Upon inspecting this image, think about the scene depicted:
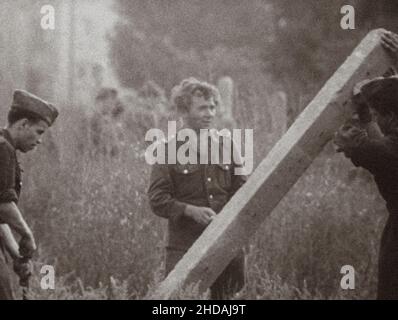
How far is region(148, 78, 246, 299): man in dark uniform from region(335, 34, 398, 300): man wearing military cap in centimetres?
57

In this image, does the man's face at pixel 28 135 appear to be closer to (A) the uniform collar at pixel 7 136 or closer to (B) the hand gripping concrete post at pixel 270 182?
(A) the uniform collar at pixel 7 136

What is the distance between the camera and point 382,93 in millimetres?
3557

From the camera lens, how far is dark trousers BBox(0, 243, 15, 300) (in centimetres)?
338

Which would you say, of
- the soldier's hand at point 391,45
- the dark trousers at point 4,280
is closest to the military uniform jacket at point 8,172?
the dark trousers at point 4,280

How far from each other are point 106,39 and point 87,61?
0.15 meters

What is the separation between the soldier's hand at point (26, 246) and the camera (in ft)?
11.6

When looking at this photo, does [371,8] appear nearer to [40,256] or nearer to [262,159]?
[262,159]

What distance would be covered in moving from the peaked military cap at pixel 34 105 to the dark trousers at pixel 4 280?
0.67 meters

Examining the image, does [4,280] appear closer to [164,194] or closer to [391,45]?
[164,194]

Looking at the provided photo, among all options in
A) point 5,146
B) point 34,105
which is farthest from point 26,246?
point 34,105

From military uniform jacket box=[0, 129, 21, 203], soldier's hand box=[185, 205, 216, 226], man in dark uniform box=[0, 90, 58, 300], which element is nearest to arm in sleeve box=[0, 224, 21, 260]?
man in dark uniform box=[0, 90, 58, 300]

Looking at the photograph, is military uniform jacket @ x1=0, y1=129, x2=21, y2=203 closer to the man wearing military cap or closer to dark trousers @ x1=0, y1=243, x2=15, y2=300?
dark trousers @ x1=0, y1=243, x2=15, y2=300

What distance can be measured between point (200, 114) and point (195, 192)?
359mm
